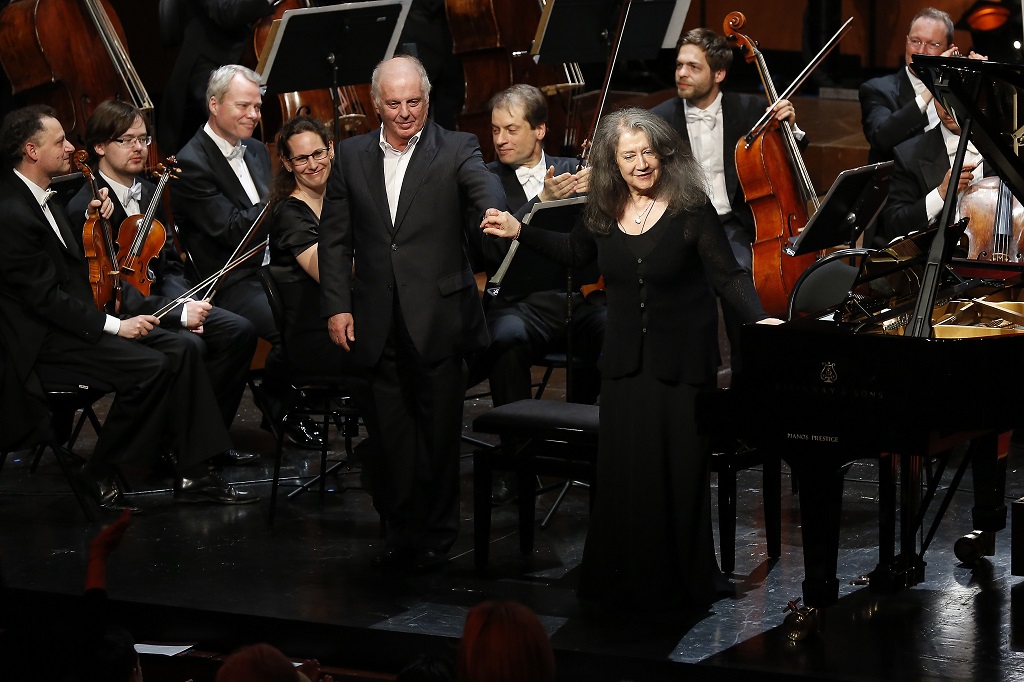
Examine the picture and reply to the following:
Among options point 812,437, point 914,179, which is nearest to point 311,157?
point 812,437

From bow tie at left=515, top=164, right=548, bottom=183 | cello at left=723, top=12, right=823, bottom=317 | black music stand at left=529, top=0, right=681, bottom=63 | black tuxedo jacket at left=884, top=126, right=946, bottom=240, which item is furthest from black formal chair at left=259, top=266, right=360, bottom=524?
black tuxedo jacket at left=884, top=126, right=946, bottom=240

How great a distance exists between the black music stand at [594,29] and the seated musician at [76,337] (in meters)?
2.09

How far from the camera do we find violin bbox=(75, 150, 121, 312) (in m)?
5.37

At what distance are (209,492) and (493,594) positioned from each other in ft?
4.74

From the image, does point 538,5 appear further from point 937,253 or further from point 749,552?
point 937,253

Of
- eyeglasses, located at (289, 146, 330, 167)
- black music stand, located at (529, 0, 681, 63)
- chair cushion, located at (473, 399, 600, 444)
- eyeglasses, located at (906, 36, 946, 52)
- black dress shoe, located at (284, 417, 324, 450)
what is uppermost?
black music stand, located at (529, 0, 681, 63)

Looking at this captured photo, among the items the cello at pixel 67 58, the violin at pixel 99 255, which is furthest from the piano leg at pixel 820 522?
the cello at pixel 67 58

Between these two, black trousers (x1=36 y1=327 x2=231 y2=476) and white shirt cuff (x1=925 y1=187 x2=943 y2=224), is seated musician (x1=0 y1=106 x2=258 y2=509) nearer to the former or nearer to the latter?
black trousers (x1=36 y1=327 x2=231 y2=476)

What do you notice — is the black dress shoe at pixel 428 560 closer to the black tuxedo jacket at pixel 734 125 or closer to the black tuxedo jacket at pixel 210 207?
the black tuxedo jacket at pixel 210 207

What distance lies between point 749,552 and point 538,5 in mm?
3651

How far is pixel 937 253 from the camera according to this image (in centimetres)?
372

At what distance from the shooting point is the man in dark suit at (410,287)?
453 cm

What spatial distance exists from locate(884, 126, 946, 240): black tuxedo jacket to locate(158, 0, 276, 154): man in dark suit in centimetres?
280

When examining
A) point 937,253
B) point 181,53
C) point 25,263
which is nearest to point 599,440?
point 937,253
